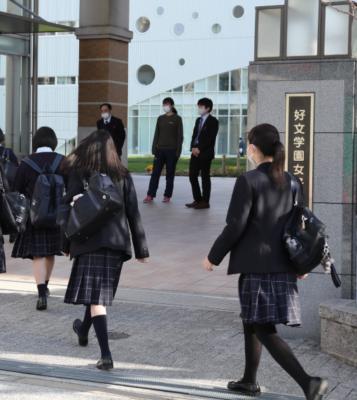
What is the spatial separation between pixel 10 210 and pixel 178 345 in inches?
73.2

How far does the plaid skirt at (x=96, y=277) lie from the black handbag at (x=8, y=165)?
4.25 meters

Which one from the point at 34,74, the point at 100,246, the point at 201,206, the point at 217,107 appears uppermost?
the point at 217,107

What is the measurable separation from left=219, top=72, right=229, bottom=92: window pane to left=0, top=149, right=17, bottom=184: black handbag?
37.0 meters

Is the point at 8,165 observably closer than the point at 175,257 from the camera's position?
Yes

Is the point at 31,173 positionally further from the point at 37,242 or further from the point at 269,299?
the point at 269,299

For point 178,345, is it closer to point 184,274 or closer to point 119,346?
point 119,346

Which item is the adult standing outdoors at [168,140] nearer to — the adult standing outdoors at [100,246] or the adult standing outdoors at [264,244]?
the adult standing outdoors at [100,246]

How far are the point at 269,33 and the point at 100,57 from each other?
11.4m

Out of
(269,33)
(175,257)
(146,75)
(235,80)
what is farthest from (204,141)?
(146,75)

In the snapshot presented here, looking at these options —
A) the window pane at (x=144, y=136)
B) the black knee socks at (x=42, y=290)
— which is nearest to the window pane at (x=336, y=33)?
the black knee socks at (x=42, y=290)

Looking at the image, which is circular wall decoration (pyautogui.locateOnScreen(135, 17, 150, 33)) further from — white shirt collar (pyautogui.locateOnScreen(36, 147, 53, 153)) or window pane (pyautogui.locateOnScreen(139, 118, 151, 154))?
white shirt collar (pyautogui.locateOnScreen(36, 147, 53, 153))

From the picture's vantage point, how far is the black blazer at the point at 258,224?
4.30m

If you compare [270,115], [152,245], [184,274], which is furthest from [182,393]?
[152,245]

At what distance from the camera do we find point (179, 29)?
46.0m
